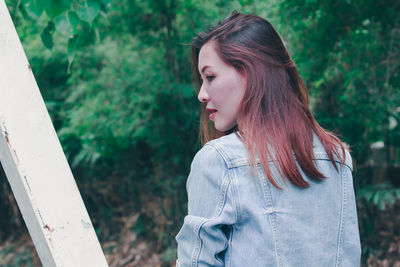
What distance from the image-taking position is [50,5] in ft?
6.14

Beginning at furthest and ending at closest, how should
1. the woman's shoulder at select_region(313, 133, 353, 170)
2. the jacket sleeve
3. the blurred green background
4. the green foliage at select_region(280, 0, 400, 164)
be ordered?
1. the blurred green background
2. the green foliage at select_region(280, 0, 400, 164)
3. the woman's shoulder at select_region(313, 133, 353, 170)
4. the jacket sleeve

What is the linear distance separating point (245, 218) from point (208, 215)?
A: 0.34 ft

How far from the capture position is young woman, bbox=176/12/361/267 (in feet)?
3.52

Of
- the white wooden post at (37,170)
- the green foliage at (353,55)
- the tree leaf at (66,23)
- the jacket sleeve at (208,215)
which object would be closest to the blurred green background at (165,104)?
the green foliage at (353,55)

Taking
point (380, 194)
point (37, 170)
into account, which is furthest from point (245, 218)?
point (380, 194)

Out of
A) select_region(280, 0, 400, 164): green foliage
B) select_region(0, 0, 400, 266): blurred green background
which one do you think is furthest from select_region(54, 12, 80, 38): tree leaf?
select_region(280, 0, 400, 164): green foliage

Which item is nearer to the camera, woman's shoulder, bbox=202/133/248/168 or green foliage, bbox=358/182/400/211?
woman's shoulder, bbox=202/133/248/168

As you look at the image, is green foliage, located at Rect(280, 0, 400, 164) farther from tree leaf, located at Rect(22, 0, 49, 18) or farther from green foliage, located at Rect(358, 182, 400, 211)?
tree leaf, located at Rect(22, 0, 49, 18)

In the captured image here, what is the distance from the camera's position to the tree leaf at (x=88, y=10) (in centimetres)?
191

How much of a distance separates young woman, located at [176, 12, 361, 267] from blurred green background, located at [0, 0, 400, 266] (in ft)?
7.09

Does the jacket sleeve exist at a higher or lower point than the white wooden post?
lower

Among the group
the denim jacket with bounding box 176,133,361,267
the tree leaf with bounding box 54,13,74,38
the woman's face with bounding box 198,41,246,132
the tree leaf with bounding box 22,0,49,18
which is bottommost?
the denim jacket with bounding box 176,133,361,267

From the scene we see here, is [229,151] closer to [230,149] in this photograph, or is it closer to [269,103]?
[230,149]

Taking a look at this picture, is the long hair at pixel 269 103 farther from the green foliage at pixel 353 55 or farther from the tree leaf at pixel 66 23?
the green foliage at pixel 353 55
